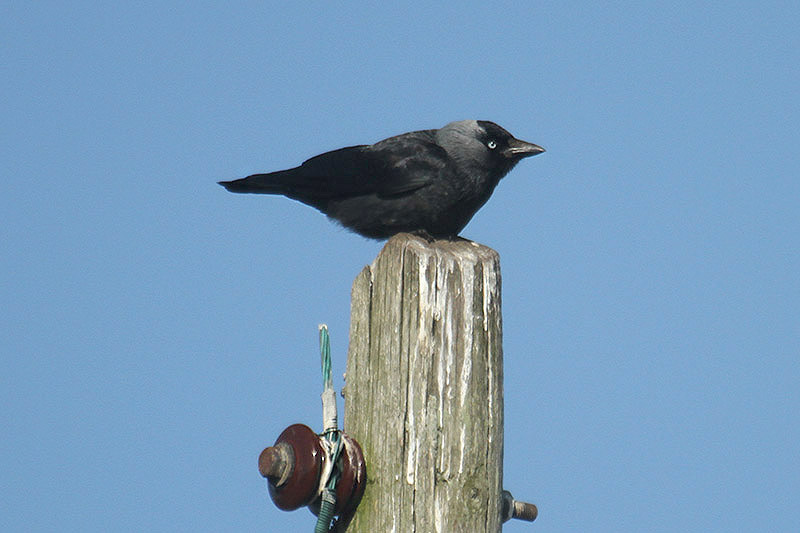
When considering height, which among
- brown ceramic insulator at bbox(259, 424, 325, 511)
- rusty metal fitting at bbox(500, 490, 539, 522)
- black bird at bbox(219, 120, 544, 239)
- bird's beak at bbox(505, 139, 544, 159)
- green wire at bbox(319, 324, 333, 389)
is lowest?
rusty metal fitting at bbox(500, 490, 539, 522)

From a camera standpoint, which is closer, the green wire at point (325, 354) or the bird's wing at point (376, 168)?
the green wire at point (325, 354)

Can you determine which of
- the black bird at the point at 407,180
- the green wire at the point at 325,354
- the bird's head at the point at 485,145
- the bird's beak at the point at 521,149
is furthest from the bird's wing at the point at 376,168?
the green wire at the point at 325,354

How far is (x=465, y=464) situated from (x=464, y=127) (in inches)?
161

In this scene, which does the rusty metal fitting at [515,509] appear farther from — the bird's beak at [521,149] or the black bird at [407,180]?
the bird's beak at [521,149]

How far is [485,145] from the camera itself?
6242mm

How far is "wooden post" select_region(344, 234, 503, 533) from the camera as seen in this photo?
2584mm

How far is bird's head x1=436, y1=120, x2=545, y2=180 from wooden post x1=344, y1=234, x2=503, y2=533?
10.8ft

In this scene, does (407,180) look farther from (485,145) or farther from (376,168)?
(485,145)

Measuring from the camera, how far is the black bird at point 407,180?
5.70 m

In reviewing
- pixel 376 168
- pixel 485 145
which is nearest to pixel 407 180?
pixel 376 168

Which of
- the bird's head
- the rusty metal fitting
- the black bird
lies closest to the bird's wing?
the black bird

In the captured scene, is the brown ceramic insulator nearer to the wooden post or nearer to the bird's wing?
the wooden post

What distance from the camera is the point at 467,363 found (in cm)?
268

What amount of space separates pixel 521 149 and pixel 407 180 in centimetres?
105
